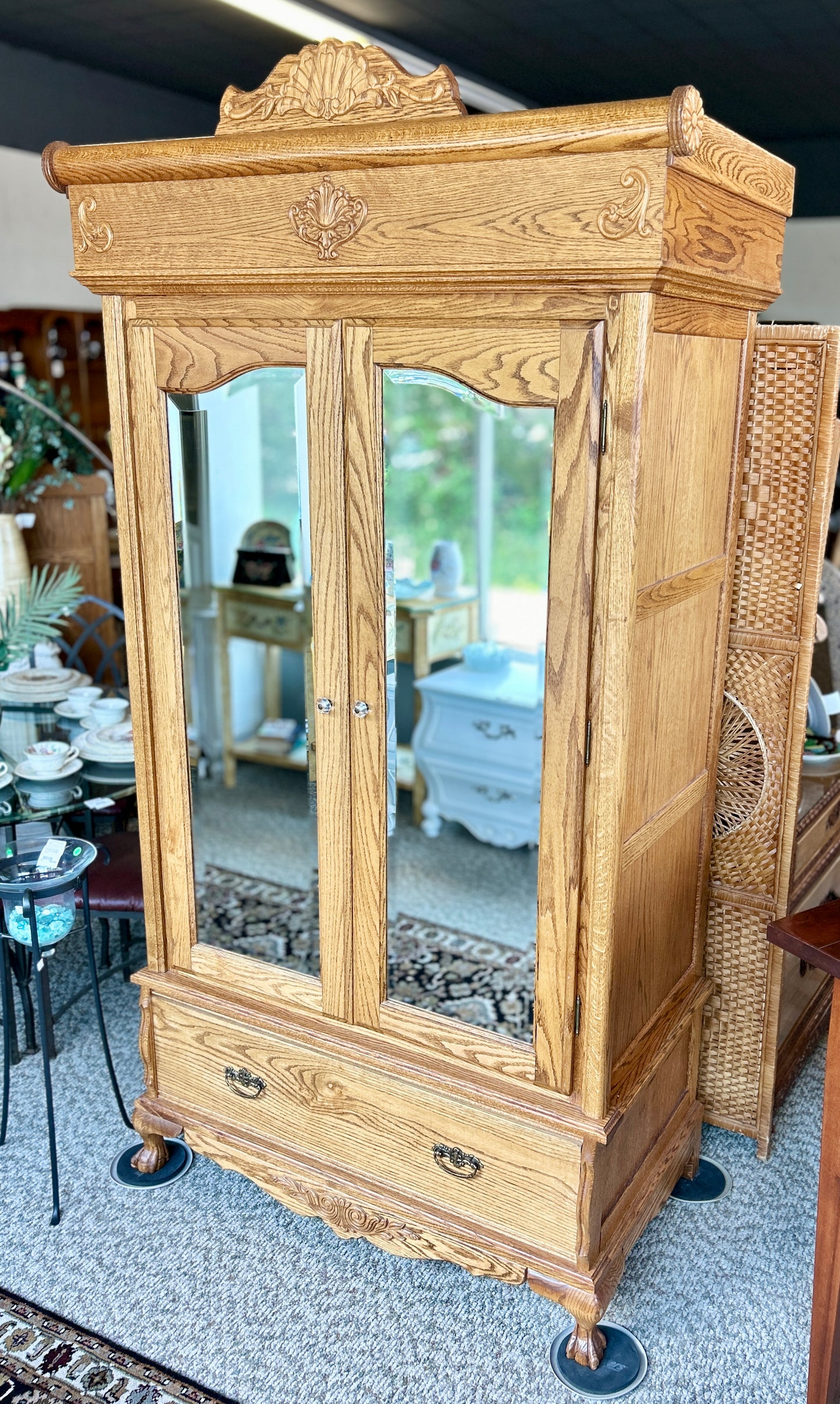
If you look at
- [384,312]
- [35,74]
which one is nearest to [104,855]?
[384,312]

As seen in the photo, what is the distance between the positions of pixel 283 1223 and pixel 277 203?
79.0 inches

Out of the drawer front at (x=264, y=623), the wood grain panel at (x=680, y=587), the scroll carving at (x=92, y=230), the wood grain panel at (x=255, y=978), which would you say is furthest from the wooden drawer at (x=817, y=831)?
the drawer front at (x=264, y=623)

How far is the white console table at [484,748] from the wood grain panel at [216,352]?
81.1 inches

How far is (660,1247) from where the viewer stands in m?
2.34

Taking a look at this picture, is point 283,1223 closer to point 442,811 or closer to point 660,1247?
point 660,1247

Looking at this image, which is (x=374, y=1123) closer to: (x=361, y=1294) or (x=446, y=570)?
(x=361, y=1294)

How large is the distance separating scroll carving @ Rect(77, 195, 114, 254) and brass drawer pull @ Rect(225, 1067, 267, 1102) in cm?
162

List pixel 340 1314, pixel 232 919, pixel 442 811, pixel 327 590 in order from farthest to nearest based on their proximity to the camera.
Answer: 1. pixel 442 811
2. pixel 232 919
3. pixel 340 1314
4. pixel 327 590

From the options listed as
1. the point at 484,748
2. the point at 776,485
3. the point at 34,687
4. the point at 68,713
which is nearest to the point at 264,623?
the point at 484,748

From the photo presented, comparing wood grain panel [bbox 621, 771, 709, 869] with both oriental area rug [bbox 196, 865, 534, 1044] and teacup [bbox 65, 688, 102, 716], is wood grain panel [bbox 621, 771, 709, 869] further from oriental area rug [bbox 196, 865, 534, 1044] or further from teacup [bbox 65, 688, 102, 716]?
teacup [bbox 65, 688, 102, 716]

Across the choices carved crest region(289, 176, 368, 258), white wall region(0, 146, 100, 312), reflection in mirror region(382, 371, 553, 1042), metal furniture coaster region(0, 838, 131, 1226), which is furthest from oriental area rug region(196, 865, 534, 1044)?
white wall region(0, 146, 100, 312)

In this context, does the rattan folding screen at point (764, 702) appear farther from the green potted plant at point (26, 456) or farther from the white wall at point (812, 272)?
the white wall at point (812, 272)

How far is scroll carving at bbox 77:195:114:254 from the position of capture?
204 centimetres

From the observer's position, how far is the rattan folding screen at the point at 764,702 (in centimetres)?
223
